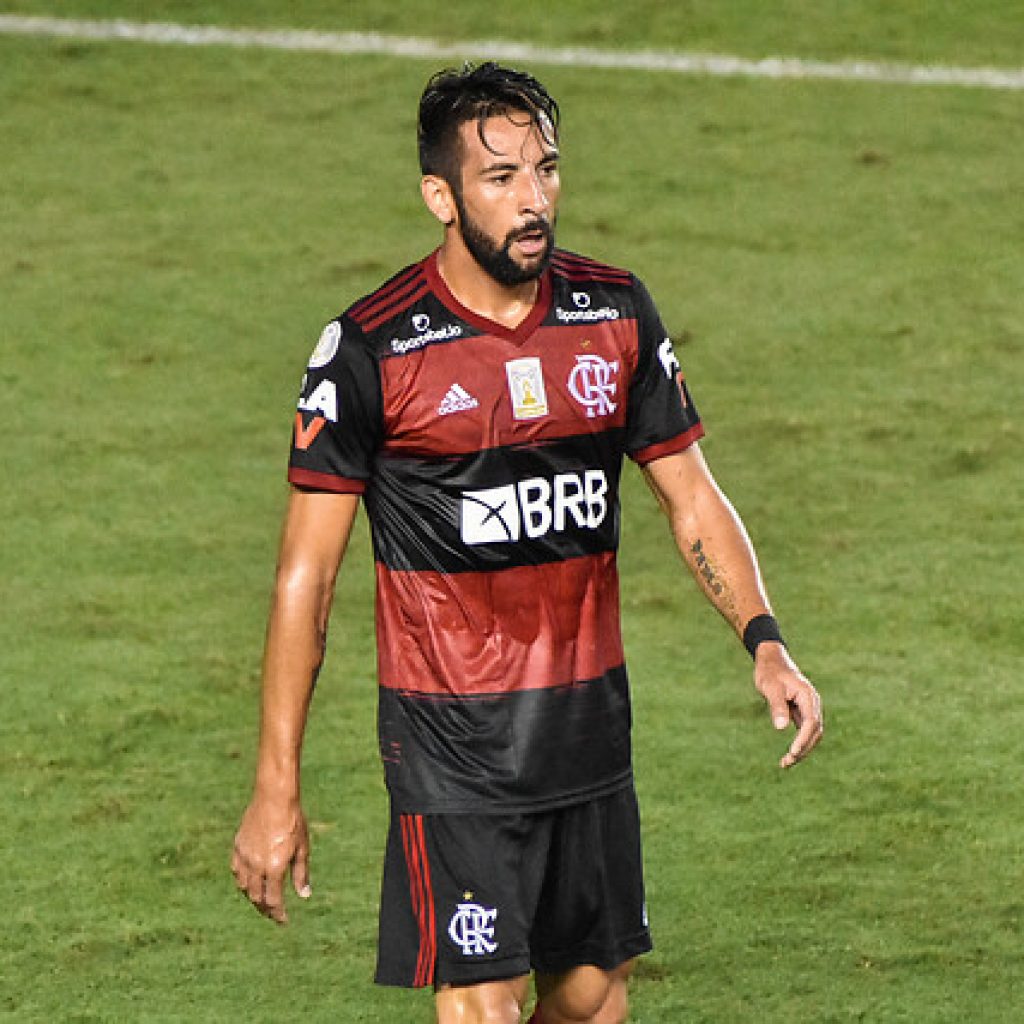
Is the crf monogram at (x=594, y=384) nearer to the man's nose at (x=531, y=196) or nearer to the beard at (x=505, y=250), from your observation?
the beard at (x=505, y=250)

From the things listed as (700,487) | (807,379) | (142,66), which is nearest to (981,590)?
(807,379)

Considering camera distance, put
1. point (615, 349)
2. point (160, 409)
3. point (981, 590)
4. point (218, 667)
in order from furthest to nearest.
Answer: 1. point (160, 409)
2. point (981, 590)
3. point (218, 667)
4. point (615, 349)

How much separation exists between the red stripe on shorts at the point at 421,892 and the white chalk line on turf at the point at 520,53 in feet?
31.0

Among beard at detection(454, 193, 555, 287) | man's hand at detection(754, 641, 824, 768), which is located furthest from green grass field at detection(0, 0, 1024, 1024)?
beard at detection(454, 193, 555, 287)

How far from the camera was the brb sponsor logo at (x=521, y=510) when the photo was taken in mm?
4777

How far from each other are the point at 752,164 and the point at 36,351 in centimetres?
382

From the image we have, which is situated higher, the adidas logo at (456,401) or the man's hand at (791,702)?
the adidas logo at (456,401)

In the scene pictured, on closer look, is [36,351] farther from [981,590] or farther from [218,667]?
[981,590]

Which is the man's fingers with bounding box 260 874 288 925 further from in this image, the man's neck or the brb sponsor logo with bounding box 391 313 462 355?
the man's neck

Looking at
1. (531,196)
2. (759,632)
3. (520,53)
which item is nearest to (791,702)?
(759,632)

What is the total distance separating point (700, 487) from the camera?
5008 millimetres

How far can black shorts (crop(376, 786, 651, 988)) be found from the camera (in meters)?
4.82

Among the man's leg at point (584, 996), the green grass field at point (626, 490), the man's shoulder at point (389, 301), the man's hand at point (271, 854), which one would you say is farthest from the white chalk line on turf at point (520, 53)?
the man's hand at point (271, 854)

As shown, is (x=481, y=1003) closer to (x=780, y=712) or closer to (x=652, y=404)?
(x=780, y=712)
